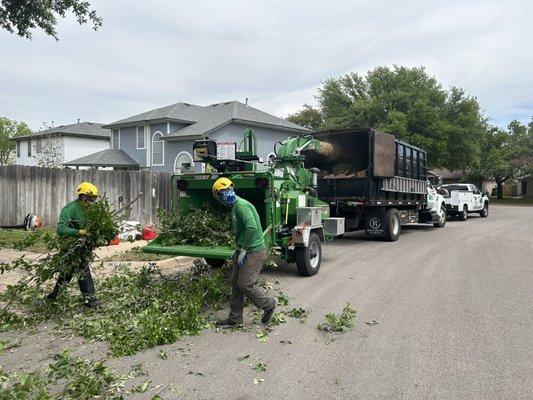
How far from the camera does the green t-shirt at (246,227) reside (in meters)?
6.26

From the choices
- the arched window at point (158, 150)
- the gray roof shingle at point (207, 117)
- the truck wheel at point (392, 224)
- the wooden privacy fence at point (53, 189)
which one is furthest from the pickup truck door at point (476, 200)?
the arched window at point (158, 150)

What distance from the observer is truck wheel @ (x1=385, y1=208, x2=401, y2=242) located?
48.9ft

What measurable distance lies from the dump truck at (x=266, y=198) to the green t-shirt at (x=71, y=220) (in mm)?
1399

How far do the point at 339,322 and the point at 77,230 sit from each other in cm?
378

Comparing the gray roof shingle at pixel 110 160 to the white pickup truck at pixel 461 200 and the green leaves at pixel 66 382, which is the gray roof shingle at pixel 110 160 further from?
the green leaves at pixel 66 382

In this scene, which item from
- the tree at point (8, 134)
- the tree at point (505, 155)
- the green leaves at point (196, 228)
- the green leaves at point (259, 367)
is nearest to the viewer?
the green leaves at point (259, 367)

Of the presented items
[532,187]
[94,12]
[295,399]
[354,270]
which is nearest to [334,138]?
[354,270]

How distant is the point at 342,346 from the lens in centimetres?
550

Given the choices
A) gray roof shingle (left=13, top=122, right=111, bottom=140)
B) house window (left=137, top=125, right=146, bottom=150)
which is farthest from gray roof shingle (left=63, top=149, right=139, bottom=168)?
gray roof shingle (left=13, top=122, right=111, bottom=140)

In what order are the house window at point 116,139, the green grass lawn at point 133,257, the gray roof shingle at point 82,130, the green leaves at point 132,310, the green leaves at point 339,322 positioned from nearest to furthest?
the green leaves at point 132,310 → the green leaves at point 339,322 → the green grass lawn at point 133,257 → the house window at point 116,139 → the gray roof shingle at point 82,130

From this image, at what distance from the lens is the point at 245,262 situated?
6242 millimetres

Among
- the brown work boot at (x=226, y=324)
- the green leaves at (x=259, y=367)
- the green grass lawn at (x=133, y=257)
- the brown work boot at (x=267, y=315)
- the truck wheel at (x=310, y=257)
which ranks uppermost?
the truck wheel at (x=310, y=257)

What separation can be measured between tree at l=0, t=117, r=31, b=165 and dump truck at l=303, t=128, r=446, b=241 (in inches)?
2228

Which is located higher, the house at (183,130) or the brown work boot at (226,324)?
the house at (183,130)
